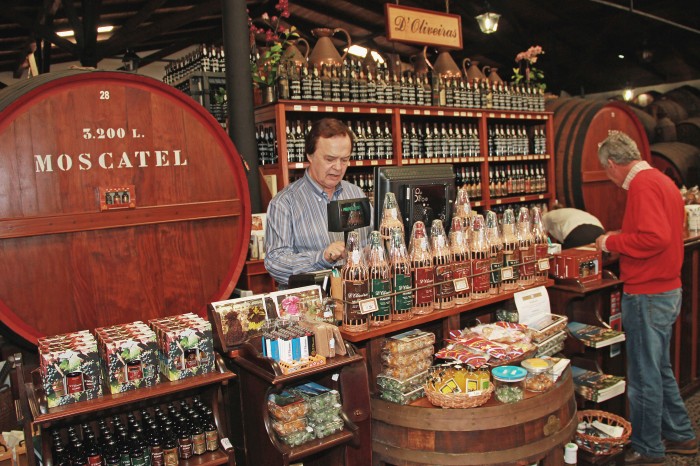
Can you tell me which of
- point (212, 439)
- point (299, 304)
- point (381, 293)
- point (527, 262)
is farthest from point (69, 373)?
point (527, 262)

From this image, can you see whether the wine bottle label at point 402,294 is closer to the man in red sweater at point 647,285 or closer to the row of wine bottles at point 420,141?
the man in red sweater at point 647,285

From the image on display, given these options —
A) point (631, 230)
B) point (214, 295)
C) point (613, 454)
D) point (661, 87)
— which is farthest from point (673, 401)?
point (661, 87)

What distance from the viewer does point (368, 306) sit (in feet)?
7.06

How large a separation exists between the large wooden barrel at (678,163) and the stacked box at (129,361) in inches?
307

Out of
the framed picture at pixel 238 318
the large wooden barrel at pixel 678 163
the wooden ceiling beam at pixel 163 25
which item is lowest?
the framed picture at pixel 238 318

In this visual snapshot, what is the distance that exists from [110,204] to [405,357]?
4.62ft

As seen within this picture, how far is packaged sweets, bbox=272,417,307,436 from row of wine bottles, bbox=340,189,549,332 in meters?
0.40

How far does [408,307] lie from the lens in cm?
230

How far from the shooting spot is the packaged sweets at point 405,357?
222 centimetres

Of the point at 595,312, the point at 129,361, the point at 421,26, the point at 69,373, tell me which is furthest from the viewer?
the point at 421,26

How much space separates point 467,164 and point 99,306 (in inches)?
177

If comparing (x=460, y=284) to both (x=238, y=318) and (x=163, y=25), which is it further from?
(x=163, y=25)

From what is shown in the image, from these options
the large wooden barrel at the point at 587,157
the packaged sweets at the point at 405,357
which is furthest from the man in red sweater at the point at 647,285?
the large wooden barrel at the point at 587,157

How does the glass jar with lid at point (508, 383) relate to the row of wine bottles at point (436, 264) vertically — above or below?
below
